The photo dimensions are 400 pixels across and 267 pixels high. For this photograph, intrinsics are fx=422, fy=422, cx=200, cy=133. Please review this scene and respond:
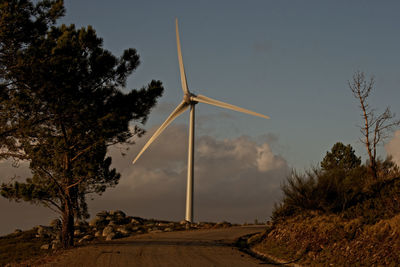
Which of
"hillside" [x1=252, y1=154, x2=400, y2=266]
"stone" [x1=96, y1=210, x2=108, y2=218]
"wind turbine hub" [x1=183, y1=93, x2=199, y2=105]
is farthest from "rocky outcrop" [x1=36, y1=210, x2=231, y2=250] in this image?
"hillside" [x1=252, y1=154, x2=400, y2=266]

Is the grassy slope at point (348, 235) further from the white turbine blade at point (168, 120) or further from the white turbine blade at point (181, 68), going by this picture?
the white turbine blade at point (181, 68)

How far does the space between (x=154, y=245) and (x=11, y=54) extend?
14.3 metres

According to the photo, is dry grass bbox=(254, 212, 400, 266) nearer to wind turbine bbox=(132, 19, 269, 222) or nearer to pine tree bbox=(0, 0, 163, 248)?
pine tree bbox=(0, 0, 163, 248)

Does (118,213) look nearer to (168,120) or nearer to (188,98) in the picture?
(168,120)

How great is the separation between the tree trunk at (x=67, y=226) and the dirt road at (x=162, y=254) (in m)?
3.17

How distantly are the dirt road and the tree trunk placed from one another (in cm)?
317

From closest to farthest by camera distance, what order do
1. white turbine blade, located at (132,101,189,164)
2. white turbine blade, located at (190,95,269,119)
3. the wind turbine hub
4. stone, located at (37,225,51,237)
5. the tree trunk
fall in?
the tree trunk, white turbine blade, located at (190,95,269,119), white turbine blade, located at (132,101,189,164), the wind turbine hub, stone, located at (37,225,51,237)

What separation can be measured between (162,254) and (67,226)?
1002 cm

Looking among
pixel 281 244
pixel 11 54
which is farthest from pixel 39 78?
pixel 281 244

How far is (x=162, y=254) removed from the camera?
23.2m

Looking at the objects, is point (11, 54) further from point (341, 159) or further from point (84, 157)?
point (341, 159)

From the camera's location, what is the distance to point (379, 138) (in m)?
28.7

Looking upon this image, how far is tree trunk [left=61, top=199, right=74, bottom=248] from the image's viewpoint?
29.6 meters

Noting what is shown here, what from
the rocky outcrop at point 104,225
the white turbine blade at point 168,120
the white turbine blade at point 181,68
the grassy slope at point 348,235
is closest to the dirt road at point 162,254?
the grassy slope at point 348,235
